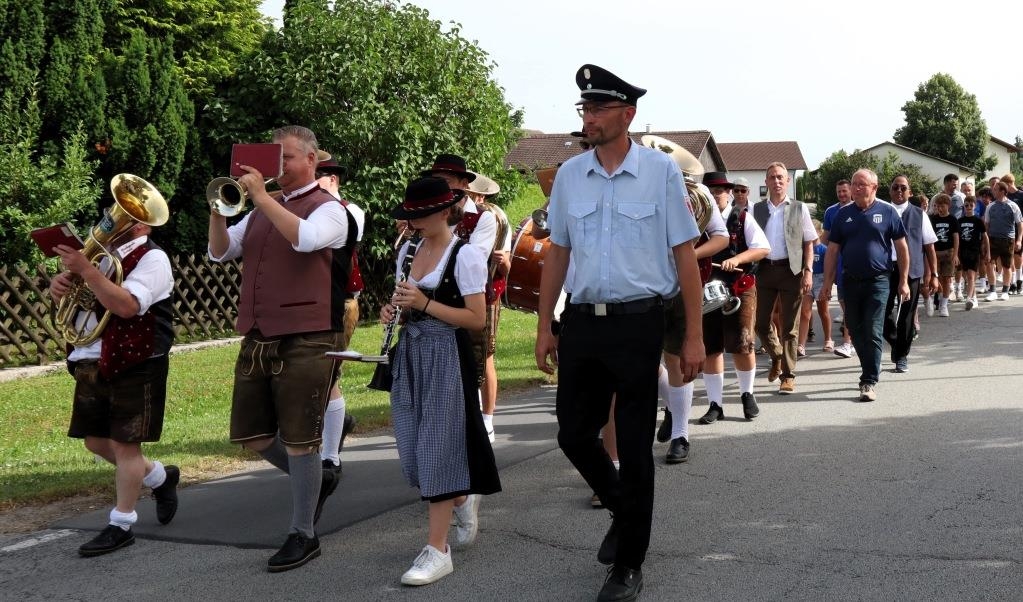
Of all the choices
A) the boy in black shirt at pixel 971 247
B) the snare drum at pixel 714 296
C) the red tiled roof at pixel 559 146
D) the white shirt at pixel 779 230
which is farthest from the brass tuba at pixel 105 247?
the red tiled roof at pixel 559 146

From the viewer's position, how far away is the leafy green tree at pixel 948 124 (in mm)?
88500

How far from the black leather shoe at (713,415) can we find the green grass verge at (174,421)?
2605mm

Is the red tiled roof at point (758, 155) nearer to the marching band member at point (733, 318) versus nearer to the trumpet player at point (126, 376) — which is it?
the marching band member at point (733, 318)

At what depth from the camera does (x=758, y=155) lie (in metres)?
115

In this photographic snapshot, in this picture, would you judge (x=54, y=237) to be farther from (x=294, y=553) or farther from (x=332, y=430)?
(x=332, y=430)

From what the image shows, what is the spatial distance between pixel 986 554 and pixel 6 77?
48.8ft

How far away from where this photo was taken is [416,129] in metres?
18.1

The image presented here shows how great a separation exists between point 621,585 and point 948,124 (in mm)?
94368

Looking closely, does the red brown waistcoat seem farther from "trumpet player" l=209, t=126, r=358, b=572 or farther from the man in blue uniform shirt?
the man in blue uniform shirt

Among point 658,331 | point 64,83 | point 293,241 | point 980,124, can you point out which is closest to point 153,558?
point 293,241

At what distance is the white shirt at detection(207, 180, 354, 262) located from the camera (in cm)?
475

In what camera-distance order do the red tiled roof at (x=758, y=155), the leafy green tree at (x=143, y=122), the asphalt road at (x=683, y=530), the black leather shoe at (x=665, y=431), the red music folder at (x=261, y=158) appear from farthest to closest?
the red tiled roof at (x=758, y=155) < the leafy green tree at (x=143, y=122) < the black leather shoe at (x=665, y=431) < the red music folder at (x=261, y=158) < the asphalt road at (x=683, y=530)

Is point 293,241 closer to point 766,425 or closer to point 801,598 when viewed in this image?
point 801,598

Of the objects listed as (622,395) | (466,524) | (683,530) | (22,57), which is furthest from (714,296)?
(22,57)
